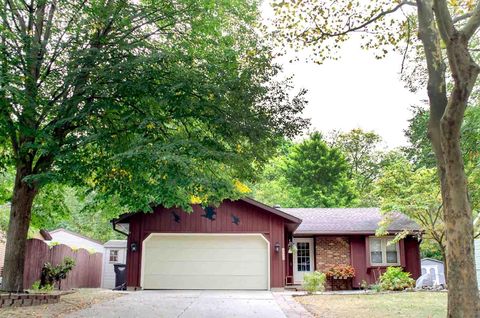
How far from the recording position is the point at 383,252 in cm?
1834

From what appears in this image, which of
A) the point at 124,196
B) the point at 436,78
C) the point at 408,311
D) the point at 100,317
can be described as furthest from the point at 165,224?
the point at 436,78

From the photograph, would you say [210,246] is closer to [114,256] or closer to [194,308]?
[114,256]

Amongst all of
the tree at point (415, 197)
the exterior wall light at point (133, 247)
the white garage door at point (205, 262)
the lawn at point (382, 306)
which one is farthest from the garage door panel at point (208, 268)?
the tree at point (415, 197)

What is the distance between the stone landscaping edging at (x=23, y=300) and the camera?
30.1 ft

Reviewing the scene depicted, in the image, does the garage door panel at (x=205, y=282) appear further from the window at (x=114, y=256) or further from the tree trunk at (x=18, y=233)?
the tree trunk at (x=18, y=233)

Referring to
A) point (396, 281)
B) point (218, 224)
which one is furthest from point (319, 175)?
point (396, 281)

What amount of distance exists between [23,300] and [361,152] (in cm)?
3361

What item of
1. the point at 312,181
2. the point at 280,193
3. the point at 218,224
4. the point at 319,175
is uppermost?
the point at 319,175

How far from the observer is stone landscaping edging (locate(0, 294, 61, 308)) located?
916 centimetres

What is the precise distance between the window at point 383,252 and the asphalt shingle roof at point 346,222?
27.4 inches

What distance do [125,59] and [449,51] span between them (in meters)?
6.17

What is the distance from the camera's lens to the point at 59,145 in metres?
9.34

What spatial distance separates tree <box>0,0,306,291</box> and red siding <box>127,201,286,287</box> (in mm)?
6209

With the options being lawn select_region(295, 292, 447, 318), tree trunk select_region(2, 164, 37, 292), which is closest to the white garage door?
lawn select_region(295, 292, 447, 318)
